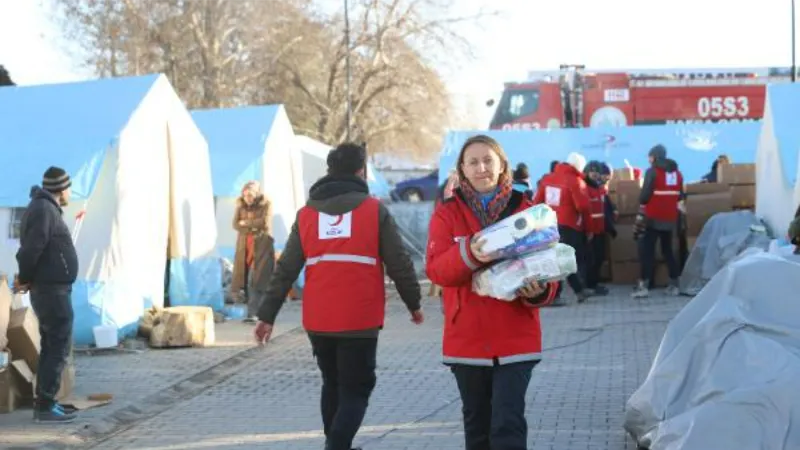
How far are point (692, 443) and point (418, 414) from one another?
331cm

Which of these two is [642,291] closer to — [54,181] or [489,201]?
[54,181]

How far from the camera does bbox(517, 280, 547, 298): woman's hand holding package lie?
5.40 metres


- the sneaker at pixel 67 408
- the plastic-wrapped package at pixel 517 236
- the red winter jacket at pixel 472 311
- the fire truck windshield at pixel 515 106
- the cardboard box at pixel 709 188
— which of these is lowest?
the sneaker at pixel 67 408

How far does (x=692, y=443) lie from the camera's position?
630cm

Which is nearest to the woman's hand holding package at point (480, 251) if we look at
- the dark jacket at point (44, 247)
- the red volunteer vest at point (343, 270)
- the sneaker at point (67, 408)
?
the red volunteer vest at point (343, 270)

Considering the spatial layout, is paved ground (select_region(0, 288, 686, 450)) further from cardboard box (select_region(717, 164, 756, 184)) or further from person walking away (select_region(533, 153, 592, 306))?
cardboard box (select_region(717, 164, 756, 184))

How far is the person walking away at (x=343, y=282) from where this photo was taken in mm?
6828

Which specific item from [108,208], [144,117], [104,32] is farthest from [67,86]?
[104,32]

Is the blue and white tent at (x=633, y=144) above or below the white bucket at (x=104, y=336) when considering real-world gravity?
above

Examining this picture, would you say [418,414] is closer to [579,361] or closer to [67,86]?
[579,361]

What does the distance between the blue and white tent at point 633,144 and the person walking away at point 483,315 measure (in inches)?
757

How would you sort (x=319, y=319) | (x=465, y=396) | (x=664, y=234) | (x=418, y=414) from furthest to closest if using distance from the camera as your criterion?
(x=664, y=234)
(x=418, y=414)
(x=319, y=319)
(x=465, y=396)

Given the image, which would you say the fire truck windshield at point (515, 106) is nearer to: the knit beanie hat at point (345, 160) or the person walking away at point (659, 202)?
the person walking away at point (659, 202)

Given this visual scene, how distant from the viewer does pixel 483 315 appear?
561 cm
